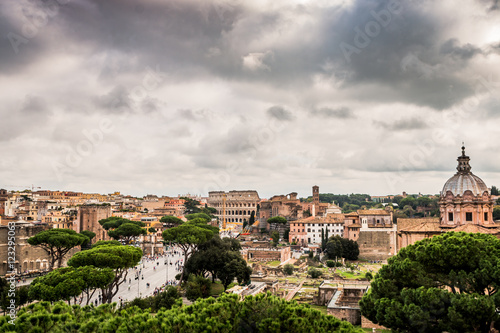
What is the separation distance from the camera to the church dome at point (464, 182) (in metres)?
37.5

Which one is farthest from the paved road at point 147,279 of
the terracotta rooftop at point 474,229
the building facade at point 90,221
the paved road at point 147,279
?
the terracotta rooftop at point 474,229

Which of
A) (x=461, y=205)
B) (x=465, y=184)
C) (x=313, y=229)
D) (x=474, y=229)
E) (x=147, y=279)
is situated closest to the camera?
(x=474, y=229)

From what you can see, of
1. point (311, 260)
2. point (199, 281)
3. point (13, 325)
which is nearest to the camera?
point (13, 325)

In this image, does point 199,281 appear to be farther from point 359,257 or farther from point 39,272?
point 359,257

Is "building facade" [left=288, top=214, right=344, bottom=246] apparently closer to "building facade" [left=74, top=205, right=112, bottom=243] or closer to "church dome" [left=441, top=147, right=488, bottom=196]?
"church dome" [left=441, top=147, right=488, bottom=196]

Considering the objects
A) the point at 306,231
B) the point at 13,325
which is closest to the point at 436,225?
the point at 306,231

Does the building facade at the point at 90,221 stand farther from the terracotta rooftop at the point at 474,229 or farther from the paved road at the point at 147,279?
the terracotta rooftop at the point at 474,229

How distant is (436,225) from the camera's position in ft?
125

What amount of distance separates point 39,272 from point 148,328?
32432 mm

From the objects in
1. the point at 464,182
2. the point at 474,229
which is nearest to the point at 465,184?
the point at 464,182

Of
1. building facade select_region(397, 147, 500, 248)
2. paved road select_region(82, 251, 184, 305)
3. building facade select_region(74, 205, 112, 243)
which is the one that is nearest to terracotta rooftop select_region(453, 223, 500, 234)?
building facade select_region(397, 147, 500, 248)

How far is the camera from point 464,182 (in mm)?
37812

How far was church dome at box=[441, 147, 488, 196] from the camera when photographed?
1475 inches

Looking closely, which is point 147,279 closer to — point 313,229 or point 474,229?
point 474,229
